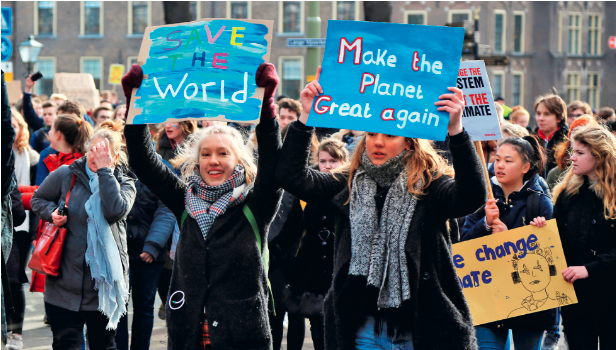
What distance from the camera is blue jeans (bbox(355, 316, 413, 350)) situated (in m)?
3.10

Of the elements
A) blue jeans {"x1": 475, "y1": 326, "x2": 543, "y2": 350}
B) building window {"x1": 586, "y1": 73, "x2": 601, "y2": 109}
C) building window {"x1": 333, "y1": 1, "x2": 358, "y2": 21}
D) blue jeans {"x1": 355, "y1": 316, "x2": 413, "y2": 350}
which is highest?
building window {"x1": 333, "y1": 1, "x2": 358, "y2": 21}

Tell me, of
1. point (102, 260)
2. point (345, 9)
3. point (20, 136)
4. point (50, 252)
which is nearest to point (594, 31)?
point (345, 9)

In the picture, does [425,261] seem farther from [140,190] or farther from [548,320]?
[140,190]

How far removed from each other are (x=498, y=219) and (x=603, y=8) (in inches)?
1626

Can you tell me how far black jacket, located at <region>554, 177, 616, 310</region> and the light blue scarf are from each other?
108 inches

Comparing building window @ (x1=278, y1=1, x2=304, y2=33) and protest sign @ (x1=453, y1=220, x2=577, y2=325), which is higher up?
building window @ (x1=278, y1=1, x2=304, y2=33)

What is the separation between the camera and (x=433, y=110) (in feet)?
10.3

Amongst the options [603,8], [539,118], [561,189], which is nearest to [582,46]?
[603,8]

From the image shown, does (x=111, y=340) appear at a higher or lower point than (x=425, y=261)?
lower

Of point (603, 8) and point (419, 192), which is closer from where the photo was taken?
point (419, 192)

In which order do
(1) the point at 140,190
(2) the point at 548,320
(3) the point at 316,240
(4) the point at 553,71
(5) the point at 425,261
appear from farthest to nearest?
(4) the point at 553,71 → (1) the point at 140,190 → (3) the point at 316,240 → (2) the point at 548,320 → (5) the point at 425,261

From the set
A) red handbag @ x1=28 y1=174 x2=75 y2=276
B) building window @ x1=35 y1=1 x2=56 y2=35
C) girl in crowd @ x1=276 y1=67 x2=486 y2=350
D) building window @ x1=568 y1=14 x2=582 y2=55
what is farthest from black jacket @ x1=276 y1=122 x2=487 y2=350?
building window @ x1=568 y1=14 x2=582 y2=55

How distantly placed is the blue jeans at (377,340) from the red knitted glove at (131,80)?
1.48 m

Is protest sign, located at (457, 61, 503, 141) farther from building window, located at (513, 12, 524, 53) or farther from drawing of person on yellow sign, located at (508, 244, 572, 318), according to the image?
building window, located at (513, 12, 524, 53)
